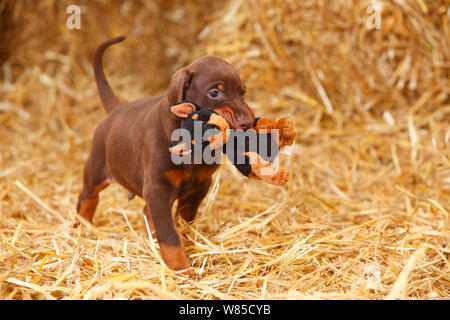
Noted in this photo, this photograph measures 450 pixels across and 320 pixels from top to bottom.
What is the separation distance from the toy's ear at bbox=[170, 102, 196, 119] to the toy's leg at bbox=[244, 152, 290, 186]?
1.32 ft

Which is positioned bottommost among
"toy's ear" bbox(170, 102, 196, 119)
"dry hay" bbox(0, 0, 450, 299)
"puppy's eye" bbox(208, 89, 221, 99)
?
"dry hay" bbox(0, 0, 450, 299)

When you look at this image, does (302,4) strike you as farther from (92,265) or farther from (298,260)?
(92,265)

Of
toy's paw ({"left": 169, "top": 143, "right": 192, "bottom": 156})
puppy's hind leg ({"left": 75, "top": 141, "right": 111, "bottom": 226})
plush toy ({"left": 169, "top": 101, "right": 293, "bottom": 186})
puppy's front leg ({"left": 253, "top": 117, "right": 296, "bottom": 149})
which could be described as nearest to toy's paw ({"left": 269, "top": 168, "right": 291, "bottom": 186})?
plush toy ({"left": 169, "top": 101, "right": 293, "bottom": 186})

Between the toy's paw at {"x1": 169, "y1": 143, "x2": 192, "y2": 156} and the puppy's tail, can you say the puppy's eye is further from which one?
the puppy's tail

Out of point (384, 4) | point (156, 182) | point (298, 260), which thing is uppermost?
point (384, 4)

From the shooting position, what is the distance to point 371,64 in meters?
4.99

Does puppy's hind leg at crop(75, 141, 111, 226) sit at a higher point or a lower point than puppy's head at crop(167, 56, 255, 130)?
lower

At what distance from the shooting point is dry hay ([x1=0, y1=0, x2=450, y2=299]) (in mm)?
2635

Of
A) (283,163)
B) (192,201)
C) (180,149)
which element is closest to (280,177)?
(180,149)

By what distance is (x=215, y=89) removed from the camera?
2553 millimetres

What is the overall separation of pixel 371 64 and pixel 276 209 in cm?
234

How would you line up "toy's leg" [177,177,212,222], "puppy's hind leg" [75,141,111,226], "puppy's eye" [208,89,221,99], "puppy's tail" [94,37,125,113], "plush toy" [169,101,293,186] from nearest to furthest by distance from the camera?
"plush toy" [169,101,293,186]
"puppy's eye" [208,89,221,99]
"toy's leg" [177,177,212,222]
"puppy's hind leg" [75,141,111,226]
"puppy's tail" [94,37,125,113]

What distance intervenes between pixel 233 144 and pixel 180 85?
0.43m
